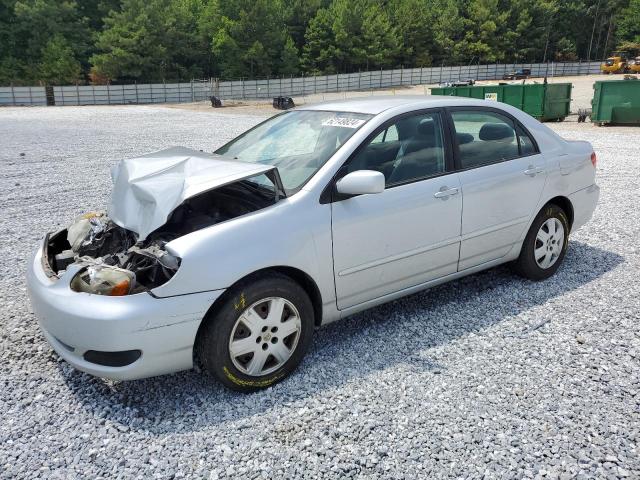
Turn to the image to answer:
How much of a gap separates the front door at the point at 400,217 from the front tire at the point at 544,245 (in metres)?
0.95

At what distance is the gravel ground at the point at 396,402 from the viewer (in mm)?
2600

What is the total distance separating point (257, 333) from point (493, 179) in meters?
2.25

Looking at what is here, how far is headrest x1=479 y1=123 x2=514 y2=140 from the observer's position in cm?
432

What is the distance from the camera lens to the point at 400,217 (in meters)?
3.59

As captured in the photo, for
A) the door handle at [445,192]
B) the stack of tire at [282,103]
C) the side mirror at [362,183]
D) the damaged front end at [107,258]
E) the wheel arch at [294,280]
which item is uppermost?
the side mirror at [362,183]

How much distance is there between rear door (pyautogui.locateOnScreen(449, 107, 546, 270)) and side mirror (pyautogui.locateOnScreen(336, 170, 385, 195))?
1.01m

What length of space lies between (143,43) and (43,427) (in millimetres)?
66270

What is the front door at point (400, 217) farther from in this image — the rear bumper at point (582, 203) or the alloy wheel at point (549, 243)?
the rear bumper at point (582, 203)

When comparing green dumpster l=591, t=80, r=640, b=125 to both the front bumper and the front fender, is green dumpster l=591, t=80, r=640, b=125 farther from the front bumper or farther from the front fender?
the front bumper

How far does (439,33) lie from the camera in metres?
80.4

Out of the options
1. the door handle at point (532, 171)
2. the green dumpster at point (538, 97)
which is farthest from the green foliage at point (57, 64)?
the door handle at point (532, 171)

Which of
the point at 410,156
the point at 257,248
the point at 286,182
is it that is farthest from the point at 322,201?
the point at 410,156

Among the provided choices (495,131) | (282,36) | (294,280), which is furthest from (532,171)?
(282,36)

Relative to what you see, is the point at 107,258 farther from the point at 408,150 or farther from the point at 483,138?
the point at 483,138
